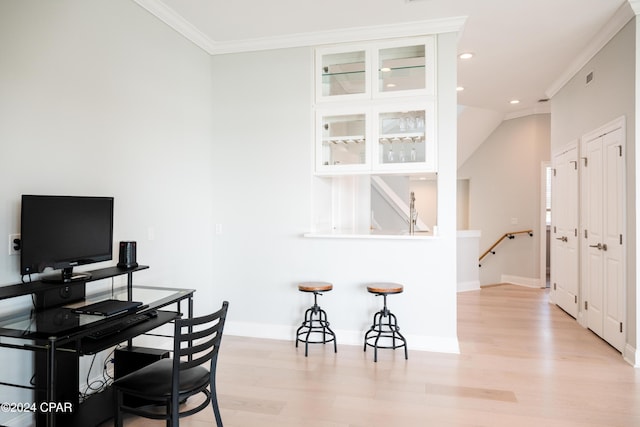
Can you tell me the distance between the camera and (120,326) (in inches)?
91.1

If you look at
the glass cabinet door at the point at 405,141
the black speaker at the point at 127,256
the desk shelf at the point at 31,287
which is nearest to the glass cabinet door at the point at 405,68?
the glass cabinet door at the point at 405,141

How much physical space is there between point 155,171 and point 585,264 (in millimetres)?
4694

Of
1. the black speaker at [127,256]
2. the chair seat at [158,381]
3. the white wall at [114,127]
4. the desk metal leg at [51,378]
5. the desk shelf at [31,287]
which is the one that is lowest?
the chair seat at [158,381]

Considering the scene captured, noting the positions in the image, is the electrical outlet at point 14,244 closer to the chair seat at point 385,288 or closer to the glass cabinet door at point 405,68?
the chair seat at point 385,288

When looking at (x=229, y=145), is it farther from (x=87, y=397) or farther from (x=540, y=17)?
(x=540, y=17)

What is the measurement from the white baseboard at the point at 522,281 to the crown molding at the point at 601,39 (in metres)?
3.33

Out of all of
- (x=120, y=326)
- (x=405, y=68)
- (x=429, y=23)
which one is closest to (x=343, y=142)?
(x=405, y=68)

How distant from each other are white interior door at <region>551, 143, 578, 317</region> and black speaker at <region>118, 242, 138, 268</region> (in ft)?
16.0

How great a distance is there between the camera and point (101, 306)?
2.36 meters

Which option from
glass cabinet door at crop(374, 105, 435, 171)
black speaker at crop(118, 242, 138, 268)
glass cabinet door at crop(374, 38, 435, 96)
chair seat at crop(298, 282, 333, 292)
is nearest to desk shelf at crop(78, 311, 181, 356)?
black speaker at crop(118, 242, 138, 268)

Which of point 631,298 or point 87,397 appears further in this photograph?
point 631,298

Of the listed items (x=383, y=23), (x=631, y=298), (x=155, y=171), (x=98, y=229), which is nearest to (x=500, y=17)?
(x=383, y=23)

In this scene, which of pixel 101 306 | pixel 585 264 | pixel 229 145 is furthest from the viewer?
pixel 585 264

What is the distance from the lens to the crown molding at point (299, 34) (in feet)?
12.0
